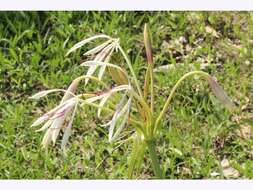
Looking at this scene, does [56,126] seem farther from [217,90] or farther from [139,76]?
[139,76]

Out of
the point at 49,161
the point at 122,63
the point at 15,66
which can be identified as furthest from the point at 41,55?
the point at 49,161

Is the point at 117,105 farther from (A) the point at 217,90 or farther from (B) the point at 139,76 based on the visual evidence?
(B) the point at 139,76

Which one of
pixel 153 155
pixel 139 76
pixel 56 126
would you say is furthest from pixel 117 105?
pixel 139 76

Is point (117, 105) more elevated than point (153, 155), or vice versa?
point (117, 105)

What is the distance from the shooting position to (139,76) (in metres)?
2.79

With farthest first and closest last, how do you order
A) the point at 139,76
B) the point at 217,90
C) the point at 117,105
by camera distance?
the point at 139,76
the point at 217,90
the point at 117,105

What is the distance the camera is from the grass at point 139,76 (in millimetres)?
2521

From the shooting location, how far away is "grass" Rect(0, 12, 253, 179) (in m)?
2.52

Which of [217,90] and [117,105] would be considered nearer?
[117,105]

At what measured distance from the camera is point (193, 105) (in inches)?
105

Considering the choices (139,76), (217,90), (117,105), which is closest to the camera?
(117,105)

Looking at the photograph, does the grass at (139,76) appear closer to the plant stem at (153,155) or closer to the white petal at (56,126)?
the plant stem at (153,155)

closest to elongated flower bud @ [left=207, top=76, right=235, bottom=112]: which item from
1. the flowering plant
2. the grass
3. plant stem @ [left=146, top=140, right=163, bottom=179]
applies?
the flowering plant

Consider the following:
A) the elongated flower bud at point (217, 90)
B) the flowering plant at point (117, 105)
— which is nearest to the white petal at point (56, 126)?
the flowering plant at point (117, 105)
